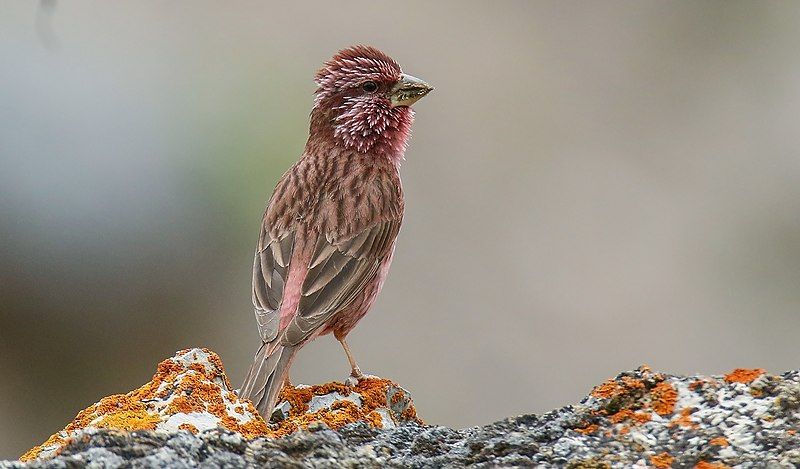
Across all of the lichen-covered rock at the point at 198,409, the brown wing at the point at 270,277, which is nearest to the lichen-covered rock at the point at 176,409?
the lichen-covered rock at the point at 198,409

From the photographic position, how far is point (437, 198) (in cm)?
1078

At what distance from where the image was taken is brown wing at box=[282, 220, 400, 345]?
5.77 m

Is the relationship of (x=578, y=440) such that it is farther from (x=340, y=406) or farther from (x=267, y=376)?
(x=267, y=376)

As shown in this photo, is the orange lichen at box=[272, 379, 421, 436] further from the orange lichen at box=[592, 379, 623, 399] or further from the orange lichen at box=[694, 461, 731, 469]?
the orange lichen at box=[694, 461, 731, 469]

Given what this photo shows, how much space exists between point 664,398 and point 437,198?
7.39 meters

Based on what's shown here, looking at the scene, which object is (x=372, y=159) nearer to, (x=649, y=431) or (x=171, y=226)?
(x=171, y=226)

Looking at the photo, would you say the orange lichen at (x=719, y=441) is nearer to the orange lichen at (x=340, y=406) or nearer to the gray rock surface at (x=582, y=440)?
the gray rock surface at (x=582, y=440)

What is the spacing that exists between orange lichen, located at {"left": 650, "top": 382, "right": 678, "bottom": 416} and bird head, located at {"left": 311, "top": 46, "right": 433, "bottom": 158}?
3.87m

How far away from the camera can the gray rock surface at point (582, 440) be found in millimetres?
3078

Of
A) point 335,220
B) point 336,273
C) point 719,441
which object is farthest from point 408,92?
point 719,441

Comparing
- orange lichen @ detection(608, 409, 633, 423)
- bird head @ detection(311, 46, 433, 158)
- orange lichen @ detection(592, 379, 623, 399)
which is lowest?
orange lichen @ detection(608, 409, 633, 423)

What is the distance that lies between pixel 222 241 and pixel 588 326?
3238 mm

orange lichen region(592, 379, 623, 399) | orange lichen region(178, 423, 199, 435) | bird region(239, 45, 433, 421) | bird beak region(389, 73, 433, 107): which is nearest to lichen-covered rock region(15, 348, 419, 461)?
orange lichen region(178, 423, 199, 435)

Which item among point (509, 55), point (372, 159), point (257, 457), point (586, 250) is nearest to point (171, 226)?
point (372, 159)
